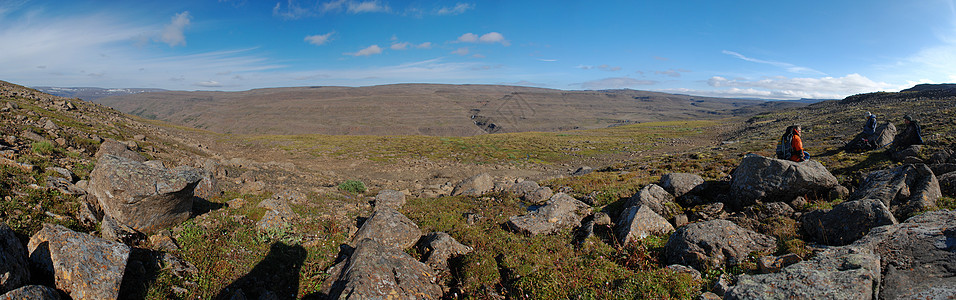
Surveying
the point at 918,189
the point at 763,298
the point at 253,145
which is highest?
the point at 918,189

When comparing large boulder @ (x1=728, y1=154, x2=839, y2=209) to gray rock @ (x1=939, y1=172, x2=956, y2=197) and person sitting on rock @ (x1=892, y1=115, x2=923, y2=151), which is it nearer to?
Result: gray rock @ (x1=939, y1=172, x2=956, y2=197)

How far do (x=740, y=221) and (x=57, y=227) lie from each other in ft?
52.9

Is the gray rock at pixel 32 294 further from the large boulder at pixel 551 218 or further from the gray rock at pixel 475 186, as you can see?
the gray rock at pixel 475 186

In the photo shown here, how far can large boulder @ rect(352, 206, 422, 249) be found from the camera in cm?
1057

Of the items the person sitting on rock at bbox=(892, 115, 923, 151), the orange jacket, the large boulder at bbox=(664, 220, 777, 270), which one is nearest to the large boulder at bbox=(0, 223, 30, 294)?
the large boulder at bbox=(664, 220, 777, 270)

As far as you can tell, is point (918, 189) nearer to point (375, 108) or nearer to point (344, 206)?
point (344, 206)

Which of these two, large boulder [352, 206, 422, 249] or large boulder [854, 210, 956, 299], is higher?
large boulder [854, 210, 956, 299]

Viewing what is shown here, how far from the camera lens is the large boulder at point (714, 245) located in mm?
8242

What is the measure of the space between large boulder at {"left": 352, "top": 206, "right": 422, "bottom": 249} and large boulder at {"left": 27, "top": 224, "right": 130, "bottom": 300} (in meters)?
5.13

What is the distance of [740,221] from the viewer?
10.4 metres

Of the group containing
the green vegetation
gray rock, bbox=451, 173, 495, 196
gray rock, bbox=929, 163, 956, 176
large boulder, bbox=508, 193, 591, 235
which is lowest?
the green vegetation

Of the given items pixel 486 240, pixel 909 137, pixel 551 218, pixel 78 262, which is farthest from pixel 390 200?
pixel 909 137

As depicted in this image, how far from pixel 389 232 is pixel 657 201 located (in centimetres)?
960

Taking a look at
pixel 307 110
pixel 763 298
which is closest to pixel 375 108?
pixel 307 110
